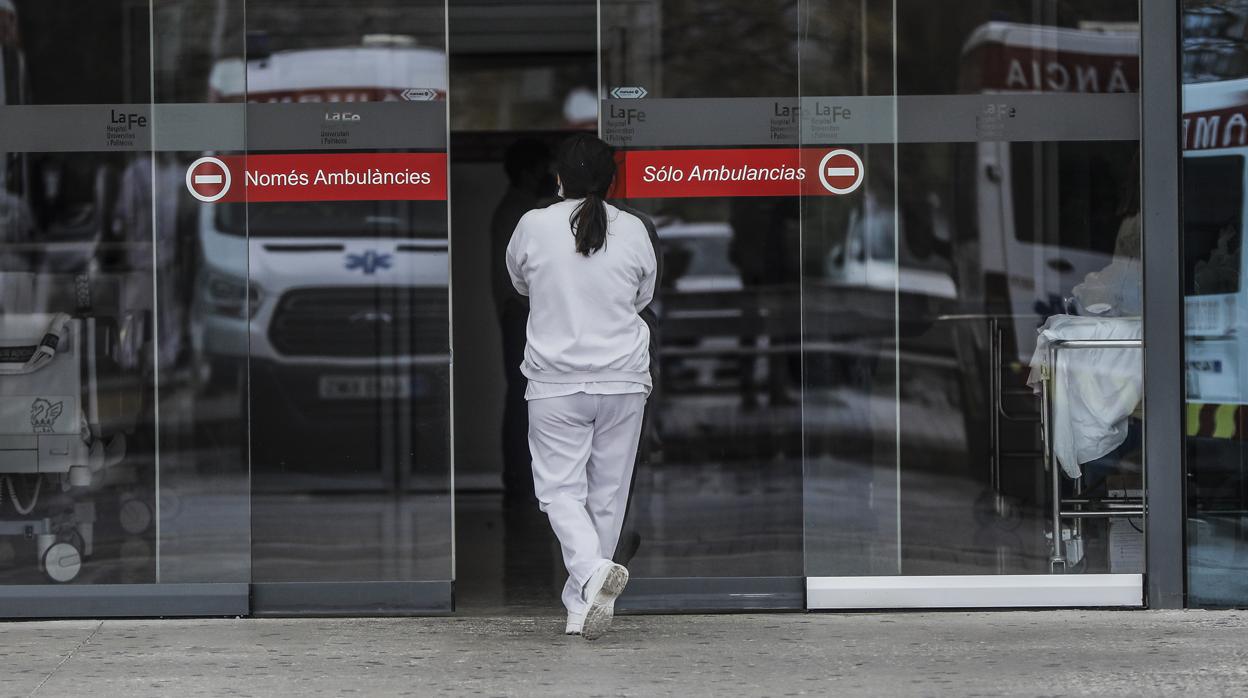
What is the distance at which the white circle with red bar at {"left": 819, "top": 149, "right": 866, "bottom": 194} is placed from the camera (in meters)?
7.07

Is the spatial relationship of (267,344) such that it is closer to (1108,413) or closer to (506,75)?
(1108,413)

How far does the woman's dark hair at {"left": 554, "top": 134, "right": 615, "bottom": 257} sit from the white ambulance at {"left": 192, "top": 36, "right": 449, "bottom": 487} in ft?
2.56

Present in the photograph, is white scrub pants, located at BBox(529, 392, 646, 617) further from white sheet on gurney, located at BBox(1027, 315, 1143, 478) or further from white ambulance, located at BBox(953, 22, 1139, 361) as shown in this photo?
white sheet on gurney, located at BBox(1027, 315, 1143, 478)

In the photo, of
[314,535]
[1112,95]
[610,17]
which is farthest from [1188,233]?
[314,535]

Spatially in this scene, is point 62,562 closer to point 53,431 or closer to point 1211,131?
point 53,431

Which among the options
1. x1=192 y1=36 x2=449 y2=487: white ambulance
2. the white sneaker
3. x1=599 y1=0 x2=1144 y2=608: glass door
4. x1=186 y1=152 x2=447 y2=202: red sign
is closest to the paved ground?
the white sneaker

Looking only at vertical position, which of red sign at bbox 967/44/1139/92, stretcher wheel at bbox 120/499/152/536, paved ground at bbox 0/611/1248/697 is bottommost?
paved ground at bbox 0/611/1248/697

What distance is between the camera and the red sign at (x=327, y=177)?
7.02 metres

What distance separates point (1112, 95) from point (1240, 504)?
1676 mm

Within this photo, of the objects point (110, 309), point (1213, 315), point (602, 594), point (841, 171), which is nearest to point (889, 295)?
point (841, 171)

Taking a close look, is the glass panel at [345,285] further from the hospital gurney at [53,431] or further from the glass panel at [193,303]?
the hospital gurney at [53,431]

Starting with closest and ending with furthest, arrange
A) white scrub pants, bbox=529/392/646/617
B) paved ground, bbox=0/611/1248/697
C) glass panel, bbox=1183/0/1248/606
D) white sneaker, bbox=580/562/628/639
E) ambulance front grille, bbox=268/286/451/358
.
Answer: paved ground, bbox=0/611/1248/697 < white sneaker, bbox=580/562/628/639 < white scrub pants, bbox=529/392/646/617 < glass panel, bbox=1183/0/1248/606 < ambulance front grille, bbox=268/286/451/358

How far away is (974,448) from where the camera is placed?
23.5 feet

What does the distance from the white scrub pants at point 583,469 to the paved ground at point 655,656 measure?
1.12 ft
